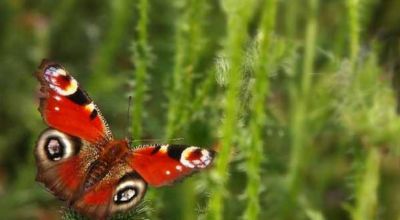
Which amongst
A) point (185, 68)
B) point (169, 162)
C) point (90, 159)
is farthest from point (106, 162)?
point (185, 68)

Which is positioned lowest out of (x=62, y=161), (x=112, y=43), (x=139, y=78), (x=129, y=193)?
(x=129, y=193)

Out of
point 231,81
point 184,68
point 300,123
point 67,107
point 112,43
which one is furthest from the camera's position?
point 112,43

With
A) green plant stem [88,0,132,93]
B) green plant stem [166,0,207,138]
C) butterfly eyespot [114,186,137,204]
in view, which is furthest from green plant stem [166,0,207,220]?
green plant stem [88,0,132,93]

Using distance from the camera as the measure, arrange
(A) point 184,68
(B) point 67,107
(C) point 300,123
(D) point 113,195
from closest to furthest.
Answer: (D) point 113,195, (B) point 67,107, (A) point 184,68, (C) point 300,123

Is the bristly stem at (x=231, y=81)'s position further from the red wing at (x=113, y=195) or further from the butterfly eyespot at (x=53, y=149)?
the butterfly eyespot at (x=53, y=149)

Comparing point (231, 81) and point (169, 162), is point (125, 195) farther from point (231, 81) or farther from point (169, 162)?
point (231, 81)

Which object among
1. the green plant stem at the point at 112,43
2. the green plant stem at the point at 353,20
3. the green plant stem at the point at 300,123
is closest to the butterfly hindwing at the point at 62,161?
the green plant stem at the point at 353,20

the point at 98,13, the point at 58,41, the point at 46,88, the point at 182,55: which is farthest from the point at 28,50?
the point at 46,88
